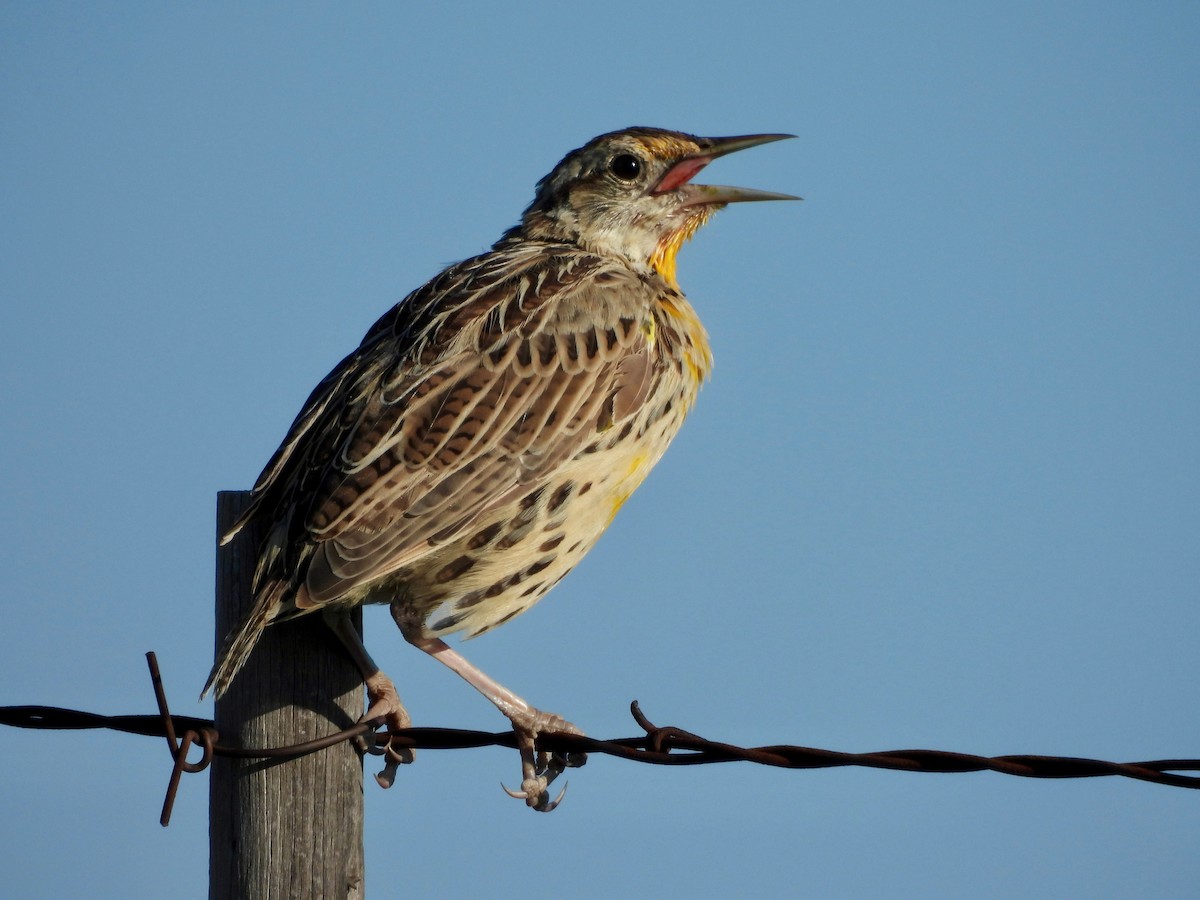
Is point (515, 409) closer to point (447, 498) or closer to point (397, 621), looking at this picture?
point (447, 498)

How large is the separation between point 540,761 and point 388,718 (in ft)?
2.96

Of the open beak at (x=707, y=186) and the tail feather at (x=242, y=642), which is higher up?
the open beak at (x=707, y=186)

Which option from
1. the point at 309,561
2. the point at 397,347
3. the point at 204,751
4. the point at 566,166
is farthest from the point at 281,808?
the point at 566,166

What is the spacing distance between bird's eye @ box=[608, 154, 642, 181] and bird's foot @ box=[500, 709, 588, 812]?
2.98 m

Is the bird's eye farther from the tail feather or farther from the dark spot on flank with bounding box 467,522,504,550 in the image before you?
the tail feather

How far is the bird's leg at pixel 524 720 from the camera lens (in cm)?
603


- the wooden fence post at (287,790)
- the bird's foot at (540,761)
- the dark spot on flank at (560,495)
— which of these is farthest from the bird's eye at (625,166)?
the wooden fence post at (287,790)

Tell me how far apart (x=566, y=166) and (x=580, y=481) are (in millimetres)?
2359

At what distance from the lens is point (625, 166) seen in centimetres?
764

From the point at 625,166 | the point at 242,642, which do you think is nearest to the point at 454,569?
the point at 242,642

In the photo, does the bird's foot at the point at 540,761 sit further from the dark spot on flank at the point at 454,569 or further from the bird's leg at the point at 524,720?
the dark spot on flank at the point at 454,569

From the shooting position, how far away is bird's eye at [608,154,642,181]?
7633 mm

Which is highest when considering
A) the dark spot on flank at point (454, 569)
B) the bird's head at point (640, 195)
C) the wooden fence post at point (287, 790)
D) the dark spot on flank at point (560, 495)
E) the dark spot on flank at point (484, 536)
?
the bird's head at point (640, 195)

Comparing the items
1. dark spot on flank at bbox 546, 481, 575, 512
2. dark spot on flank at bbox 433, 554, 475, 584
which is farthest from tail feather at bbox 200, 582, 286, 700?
dark spot on flank at bbox 546, 481, 575, 512
